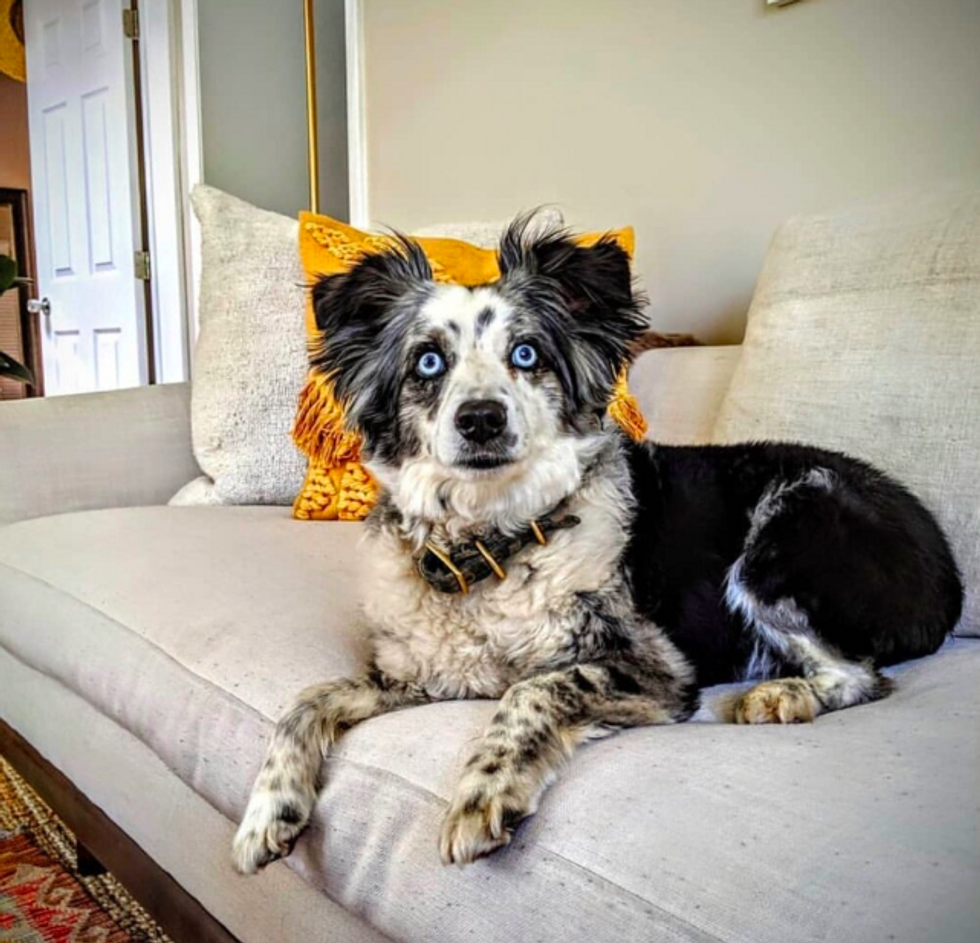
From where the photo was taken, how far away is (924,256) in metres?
1.50

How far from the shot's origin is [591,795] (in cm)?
84

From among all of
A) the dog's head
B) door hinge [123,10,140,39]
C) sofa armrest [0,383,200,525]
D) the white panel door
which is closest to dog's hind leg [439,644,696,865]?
the dog's head

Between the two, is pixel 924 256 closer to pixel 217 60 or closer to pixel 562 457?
pixel 562 457

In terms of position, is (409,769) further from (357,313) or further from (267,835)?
(357,313)

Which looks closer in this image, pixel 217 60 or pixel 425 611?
pixel 425 611

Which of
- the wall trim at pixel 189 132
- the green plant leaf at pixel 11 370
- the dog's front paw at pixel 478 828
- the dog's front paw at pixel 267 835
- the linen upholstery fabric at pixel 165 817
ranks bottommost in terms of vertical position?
the linen upholstery fabric at pixel 165 817

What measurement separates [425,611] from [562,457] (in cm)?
28

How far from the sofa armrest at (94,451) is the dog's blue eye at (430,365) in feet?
4.11

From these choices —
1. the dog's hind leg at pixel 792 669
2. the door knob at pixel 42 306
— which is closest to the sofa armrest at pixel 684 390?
the dog's hind leg at pixel 792 669

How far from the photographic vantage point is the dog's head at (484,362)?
1276mm

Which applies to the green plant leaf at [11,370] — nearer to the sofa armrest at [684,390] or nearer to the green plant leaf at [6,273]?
the green plant leaf at [6,273]

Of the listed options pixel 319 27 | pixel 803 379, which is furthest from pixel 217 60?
pixel 803 379

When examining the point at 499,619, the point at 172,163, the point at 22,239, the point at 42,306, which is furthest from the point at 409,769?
the point at 22,239

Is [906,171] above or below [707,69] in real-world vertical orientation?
below
